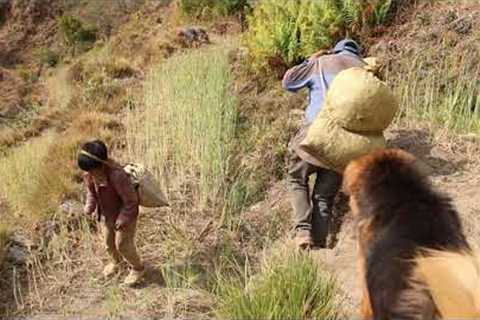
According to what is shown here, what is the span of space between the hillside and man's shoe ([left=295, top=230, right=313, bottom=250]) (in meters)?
0.08

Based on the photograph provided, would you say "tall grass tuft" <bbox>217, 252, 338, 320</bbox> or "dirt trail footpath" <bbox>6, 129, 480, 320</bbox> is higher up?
"tall grass tuft" <bbox>217, 252, 338, 320</bbox>

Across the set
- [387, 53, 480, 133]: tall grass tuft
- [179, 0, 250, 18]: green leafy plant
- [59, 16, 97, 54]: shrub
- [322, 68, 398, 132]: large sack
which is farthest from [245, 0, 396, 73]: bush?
[59, 16, 97, 54]: shrub

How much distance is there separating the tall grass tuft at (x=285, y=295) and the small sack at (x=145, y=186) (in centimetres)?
124

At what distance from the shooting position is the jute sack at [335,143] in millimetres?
4879

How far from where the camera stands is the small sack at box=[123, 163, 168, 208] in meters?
4.89

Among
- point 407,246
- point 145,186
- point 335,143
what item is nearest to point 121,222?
point 145,186

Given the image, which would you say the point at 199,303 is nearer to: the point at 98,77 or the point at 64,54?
the point at 98,77

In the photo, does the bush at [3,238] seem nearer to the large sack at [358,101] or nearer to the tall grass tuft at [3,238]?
the tall grass tuft at [3,238]

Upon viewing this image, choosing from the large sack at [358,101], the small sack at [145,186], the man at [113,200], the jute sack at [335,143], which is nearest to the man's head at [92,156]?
the man at [113,200]

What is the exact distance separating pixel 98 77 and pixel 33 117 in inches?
47.3

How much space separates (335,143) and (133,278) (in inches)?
67.4

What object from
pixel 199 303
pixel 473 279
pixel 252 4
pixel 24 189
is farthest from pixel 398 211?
pixel 252 4

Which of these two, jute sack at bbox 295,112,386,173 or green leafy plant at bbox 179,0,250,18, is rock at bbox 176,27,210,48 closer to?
green leafy plant at bbox 179,0,250,18

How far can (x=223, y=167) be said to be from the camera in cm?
631
